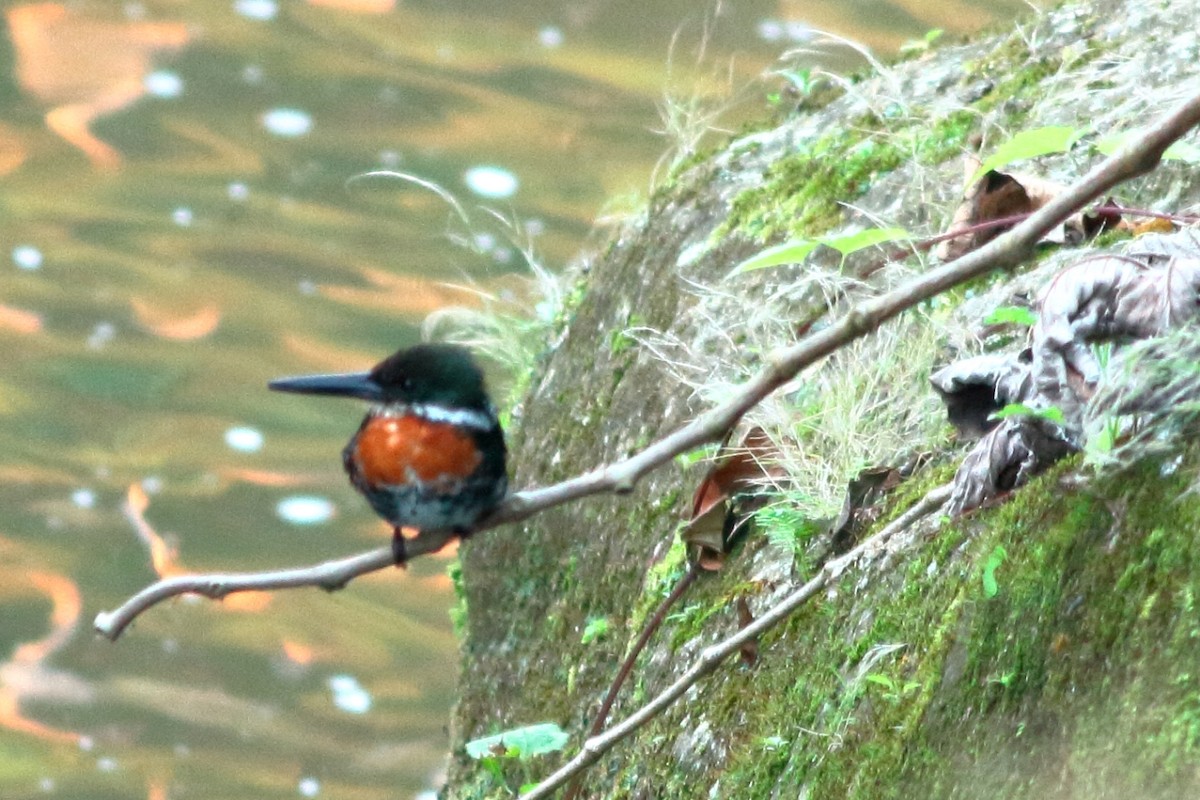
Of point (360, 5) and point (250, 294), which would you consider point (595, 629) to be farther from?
point (360, 5)

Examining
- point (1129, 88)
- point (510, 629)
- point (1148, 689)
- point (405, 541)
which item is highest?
point (1129, 88)

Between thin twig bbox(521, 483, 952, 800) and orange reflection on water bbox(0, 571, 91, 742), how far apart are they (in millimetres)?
6082

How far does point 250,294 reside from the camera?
27.6 ft

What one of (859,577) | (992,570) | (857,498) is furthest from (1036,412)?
(857,498)

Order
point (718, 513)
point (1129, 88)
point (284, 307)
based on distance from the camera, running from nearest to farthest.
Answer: point (718, 513)
point (1129, 88)
point (284, 307)

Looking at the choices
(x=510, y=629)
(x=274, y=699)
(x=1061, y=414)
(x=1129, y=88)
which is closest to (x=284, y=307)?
(x=274, y=699)

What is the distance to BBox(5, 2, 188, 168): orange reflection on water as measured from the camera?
8695 millimetres

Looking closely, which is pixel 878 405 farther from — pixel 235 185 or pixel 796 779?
pixel 235 185

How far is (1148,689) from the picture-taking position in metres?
1.54

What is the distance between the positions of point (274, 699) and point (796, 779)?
19.8 feet

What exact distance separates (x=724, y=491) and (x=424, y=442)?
595mm

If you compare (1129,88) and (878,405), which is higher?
(1129,88)

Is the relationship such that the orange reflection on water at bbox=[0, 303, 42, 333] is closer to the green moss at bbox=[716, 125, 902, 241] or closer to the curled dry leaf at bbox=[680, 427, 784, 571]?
the green moss at bbox=[716, 125, 902, 241]

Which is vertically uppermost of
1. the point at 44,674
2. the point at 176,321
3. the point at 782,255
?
the point at 782,255
